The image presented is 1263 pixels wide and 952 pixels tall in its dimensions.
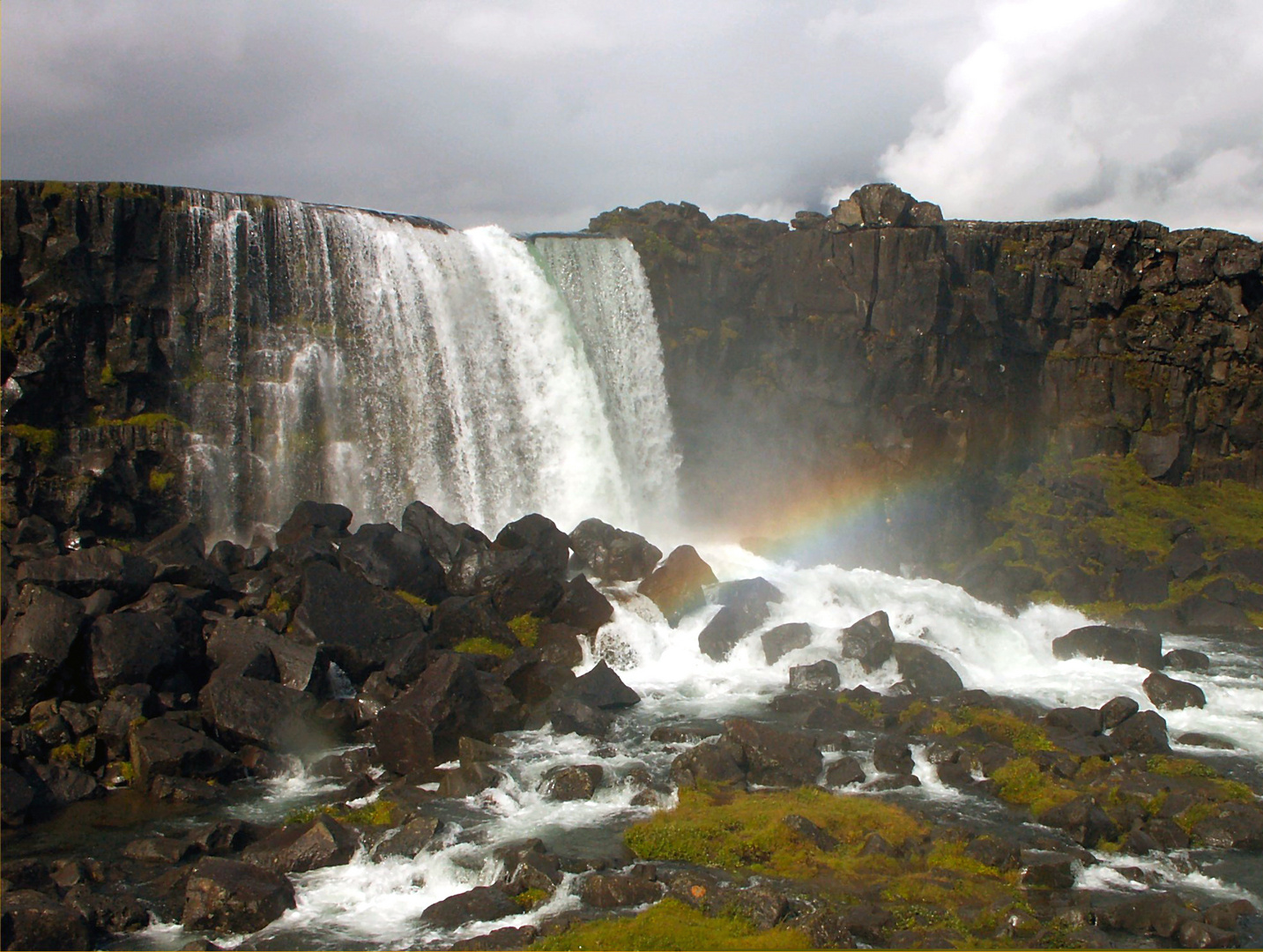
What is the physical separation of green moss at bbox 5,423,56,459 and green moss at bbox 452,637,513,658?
12465 millimetres

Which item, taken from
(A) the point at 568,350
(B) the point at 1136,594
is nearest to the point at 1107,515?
(B) the point at 1136,594

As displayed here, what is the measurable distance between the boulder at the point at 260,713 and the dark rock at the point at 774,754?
26.4 ft

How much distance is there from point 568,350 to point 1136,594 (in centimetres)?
2029

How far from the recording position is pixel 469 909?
1452 centimetres

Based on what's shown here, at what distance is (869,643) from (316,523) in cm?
1440

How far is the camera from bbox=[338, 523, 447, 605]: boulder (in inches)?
1023

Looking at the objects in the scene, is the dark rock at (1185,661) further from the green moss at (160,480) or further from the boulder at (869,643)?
the green moss at (160,480)

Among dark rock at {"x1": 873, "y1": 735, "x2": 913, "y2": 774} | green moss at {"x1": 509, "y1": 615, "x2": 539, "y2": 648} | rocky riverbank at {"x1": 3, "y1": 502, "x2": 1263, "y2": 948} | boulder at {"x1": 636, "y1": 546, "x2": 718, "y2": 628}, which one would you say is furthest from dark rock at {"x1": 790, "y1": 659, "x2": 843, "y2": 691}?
green moss at {"x1": 509, "y1": 615, "x2": 539, "y2": 648}

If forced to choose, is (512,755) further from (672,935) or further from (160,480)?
(160,480)

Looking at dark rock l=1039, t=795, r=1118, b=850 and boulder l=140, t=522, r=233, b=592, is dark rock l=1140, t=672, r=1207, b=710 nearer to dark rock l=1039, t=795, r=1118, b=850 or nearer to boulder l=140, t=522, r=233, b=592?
dark rock l=1039, t=795, r=1118, b=850

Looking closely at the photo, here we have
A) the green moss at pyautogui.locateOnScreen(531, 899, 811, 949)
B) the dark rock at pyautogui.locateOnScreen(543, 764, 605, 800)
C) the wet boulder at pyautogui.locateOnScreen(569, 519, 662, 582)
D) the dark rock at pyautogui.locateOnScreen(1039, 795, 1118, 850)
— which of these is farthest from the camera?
the wet boulder at pyautogui.locateOnScreen(569, 519, 662, 582)

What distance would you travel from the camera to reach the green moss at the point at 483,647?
25.1 meters

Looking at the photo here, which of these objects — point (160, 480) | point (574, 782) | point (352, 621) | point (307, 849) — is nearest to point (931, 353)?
point (352, 621)

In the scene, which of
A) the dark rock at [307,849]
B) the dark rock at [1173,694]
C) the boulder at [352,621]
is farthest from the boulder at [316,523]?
the dark rock at [1173,694]
